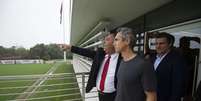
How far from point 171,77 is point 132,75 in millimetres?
599

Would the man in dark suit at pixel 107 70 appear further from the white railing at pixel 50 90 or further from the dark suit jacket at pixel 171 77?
the white railing at pixel 50 90

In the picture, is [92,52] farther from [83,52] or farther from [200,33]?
[200,33]

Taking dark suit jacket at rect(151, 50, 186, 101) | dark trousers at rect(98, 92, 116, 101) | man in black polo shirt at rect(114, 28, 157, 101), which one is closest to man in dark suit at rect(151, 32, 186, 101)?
dark suit jacket at rect(151, 50, 186, 101)

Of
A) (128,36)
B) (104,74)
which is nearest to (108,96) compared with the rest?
(104,74)

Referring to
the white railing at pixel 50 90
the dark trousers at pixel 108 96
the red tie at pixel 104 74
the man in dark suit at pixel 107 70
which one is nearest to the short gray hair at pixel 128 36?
the man in dark suit at pixel 107 70

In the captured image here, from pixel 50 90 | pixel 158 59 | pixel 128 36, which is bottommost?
pixel 50 90

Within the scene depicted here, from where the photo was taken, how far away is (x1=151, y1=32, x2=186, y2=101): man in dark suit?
1.58 metres

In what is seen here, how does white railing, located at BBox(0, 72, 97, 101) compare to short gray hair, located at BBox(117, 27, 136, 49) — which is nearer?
short gray hair, located at BBox(117, 27, 136, 49)

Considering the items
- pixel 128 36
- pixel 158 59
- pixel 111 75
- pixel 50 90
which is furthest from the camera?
pixel 50 90

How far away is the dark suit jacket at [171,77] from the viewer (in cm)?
157

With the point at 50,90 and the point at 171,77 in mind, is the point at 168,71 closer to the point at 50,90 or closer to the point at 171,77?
the point at 171,77

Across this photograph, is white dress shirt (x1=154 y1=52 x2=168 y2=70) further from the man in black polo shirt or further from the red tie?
the man in black polo shirt

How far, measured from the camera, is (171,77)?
162 cm

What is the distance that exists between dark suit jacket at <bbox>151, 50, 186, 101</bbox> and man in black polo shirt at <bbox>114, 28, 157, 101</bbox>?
18.8 inches
